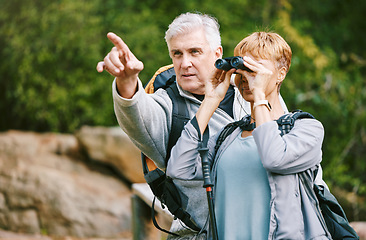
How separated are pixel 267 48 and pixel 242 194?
576 millimetres

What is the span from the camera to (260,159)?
1.73 meters

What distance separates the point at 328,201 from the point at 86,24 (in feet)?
20.8

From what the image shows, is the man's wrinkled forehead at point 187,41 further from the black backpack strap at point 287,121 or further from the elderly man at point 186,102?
the black backpack strap at point 287,121

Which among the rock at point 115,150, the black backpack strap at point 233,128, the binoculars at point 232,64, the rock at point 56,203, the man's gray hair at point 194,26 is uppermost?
the man's gray hair at point 194,26

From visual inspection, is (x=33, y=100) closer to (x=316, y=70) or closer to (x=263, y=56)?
(x=316, y=70)

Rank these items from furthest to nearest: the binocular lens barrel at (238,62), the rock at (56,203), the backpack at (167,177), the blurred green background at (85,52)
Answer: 1. the blurred green background at (85,52)
2. the rock at (56,203)
3. the backpack at (167,177)
4. the binocular lens barrel at (238,62)

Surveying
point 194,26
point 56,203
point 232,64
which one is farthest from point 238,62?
point 56,203

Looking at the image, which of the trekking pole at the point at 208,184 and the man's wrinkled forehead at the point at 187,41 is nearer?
the trekking pole at the point at 208,184

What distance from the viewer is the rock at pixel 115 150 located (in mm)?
6234

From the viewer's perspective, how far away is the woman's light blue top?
1.68 metres

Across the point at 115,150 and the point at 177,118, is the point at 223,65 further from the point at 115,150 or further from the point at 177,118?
the point at 115,150

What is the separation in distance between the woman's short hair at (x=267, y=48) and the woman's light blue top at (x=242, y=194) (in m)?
0.33

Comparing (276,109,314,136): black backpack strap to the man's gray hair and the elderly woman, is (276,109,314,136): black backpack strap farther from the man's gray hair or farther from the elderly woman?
the man's gray hair

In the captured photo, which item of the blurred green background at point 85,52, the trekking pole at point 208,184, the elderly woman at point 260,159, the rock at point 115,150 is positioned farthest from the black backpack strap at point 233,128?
the blurred green background at point 85,52
